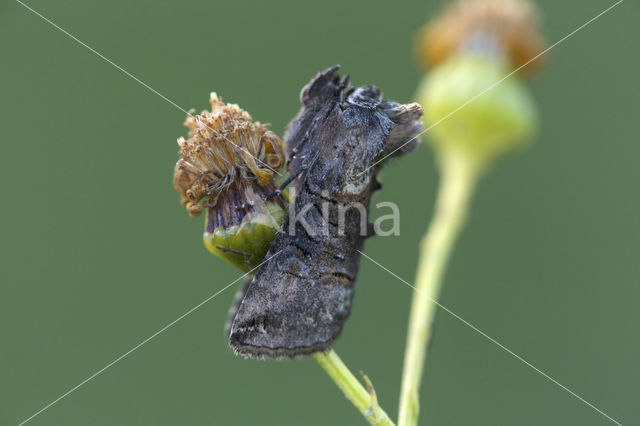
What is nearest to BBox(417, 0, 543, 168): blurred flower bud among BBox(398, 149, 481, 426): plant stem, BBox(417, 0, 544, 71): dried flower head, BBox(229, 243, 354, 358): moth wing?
BBox(417, 0, 544, 71): dried flower head

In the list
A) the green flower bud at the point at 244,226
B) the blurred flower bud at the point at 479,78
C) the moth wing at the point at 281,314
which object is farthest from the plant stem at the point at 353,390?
the blurred flower bud at the point at 479,78

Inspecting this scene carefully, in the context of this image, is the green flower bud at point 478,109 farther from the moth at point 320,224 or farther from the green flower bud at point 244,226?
the green flower bud at point 244,226

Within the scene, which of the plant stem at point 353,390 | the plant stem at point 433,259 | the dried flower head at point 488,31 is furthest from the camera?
the dried flower head at point 488,31

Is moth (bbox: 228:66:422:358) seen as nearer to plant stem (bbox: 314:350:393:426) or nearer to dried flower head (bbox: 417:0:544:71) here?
plant stem (bbox: 314:350:393:426)

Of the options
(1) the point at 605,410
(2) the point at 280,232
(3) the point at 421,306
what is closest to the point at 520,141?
(3) the point at 421,306

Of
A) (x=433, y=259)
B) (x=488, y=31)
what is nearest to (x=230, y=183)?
(x=433, y=259)

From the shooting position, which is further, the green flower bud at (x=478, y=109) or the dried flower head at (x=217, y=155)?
the green flower bud at (x=478, y=109)
